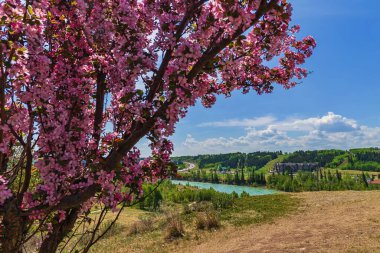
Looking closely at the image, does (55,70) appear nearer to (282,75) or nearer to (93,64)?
(93,64)

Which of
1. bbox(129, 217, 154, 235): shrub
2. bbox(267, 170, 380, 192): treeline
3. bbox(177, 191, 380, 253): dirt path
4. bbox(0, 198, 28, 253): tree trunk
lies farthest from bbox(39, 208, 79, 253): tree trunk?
bbox(267, 170, 380, 192): treeline

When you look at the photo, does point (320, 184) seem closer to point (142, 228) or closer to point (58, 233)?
point (142, 228)

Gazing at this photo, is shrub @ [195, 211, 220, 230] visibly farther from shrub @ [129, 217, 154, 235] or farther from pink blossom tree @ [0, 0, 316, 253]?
pink blossom tree @ [0, 0, 316, 253]

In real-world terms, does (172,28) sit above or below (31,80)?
above

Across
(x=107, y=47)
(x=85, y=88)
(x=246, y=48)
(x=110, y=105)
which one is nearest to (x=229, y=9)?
(x=246, y=48)

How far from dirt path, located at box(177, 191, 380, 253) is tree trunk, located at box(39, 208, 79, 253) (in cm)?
1030

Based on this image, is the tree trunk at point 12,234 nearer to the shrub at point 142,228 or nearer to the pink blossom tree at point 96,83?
the pink blossom tree at point 96,83

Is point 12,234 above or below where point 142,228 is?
above

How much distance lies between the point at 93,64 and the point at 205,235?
587 inches

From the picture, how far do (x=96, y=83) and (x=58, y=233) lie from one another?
75.3 inches

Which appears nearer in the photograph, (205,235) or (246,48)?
(246,48)

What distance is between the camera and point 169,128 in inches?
128

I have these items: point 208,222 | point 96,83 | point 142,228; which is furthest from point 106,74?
point 142,228

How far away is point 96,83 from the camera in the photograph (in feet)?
14.5
